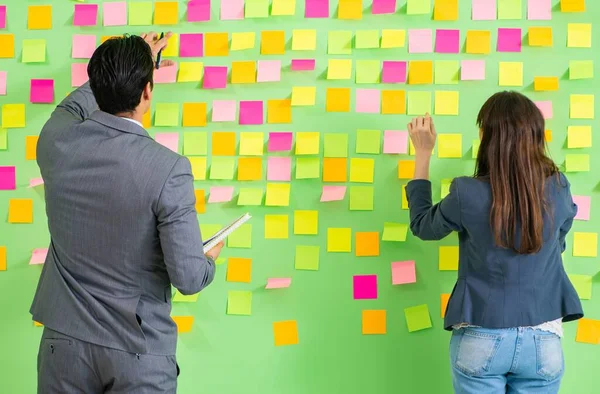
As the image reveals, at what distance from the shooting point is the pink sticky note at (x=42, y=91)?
6.57ft

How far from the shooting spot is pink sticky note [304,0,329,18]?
75.0 inches

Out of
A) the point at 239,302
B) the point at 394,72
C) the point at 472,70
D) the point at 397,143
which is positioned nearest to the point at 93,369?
the point at 239,302

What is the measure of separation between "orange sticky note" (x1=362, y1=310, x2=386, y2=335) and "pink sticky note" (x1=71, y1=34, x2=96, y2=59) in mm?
1115

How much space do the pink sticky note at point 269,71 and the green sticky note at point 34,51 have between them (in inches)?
25.8

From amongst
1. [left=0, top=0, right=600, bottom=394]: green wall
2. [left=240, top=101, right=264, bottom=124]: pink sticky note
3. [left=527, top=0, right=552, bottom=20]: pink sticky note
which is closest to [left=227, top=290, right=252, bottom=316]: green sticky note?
[left=0, top=0, right=600, bottom=394]: green wall

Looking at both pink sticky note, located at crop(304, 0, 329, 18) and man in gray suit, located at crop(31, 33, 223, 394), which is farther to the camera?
pink sticky note, located at crop(304, 0, 329, 18)

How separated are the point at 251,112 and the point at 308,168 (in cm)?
23

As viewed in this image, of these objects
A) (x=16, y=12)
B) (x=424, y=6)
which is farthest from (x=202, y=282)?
(x=16, y=12)

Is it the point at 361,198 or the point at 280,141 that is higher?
the point at 280,141

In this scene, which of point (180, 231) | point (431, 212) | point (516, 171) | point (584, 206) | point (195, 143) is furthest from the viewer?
point (195, 143)

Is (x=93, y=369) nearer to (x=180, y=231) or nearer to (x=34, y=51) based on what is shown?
(x=180, y=231)

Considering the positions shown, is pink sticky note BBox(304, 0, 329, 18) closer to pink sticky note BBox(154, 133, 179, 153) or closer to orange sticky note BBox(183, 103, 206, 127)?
orange sticky note BBox(183, 103, 206, 127)

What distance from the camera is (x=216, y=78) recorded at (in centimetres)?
195

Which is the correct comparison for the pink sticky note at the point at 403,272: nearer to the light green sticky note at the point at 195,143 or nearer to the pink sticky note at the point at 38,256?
the light green sticky note at the point at 195,143
